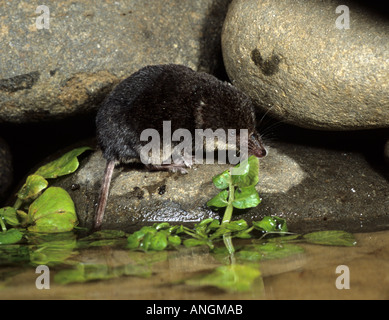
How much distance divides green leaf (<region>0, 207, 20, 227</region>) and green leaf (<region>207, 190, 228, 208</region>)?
1.63 metres

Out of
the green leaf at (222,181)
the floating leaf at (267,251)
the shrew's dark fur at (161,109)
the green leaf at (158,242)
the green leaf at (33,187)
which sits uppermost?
the shrew's dark fur at (161,109)

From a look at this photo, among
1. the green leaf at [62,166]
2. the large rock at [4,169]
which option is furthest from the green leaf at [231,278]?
the large rock at [4,169]

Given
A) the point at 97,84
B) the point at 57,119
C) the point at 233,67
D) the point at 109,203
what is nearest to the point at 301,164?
the point at 233,67

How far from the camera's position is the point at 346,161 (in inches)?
189

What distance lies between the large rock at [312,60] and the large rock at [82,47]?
0.58 meters

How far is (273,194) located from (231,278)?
1582 mm

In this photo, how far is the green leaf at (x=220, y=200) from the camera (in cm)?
400

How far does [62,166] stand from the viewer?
4.79 meters

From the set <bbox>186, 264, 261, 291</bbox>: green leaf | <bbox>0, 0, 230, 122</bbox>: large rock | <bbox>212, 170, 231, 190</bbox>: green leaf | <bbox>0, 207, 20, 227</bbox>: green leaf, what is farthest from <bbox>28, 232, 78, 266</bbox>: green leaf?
<bbox>0, 0, 230, 122</bbox>: large rock

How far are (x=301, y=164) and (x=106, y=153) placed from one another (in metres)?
1.75

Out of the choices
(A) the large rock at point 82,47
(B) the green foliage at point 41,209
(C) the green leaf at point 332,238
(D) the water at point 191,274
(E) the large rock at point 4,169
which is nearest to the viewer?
(D) the water at point 191,274

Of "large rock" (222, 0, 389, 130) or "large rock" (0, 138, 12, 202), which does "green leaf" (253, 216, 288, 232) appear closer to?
"large rock" (222, 0, 389, 130)

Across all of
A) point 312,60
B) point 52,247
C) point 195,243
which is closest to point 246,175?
point 195,243

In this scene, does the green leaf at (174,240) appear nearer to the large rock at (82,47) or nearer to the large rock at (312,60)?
the large rock at (312,60)
